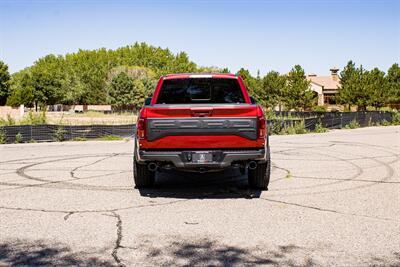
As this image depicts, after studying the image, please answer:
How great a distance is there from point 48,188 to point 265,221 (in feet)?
14.1

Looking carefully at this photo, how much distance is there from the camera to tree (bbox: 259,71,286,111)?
63737mm

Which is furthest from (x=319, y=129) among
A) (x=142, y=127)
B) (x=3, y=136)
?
(x=142, y=127)

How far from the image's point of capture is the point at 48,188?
791 cm

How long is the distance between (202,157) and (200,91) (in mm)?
2429

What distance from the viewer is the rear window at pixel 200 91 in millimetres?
7969

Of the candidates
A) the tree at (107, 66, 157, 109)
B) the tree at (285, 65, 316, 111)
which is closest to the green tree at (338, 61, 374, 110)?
the tree at (285, 65, 316, 111)

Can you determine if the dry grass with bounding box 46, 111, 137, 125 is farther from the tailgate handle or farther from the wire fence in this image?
the tailgate handle

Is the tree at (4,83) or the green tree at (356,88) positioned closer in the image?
the green tree at (356,88)

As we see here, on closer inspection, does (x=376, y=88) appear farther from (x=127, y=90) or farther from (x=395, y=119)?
(x=127, y=90)

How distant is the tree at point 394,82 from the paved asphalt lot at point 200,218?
57902 mm

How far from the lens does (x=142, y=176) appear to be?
7504mm

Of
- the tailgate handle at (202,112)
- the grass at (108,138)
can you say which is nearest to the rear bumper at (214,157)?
the tailgate handle at (202,112)

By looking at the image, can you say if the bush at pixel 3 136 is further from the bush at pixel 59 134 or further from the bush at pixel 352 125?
the bush at pixel 352 125

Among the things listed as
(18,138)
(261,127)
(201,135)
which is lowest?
(18,138)
